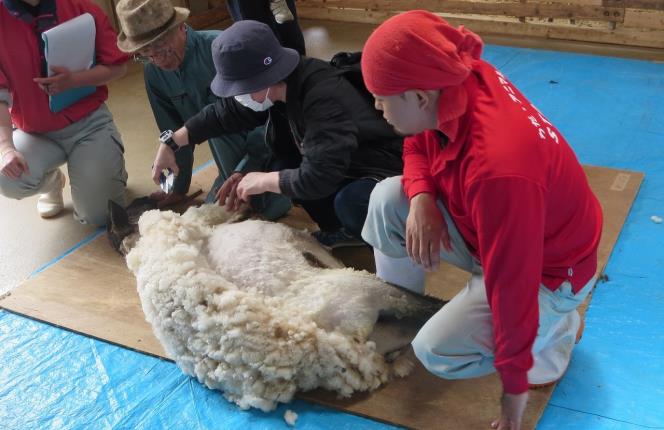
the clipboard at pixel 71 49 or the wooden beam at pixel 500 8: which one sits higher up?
the clipboard at pixel 71 49

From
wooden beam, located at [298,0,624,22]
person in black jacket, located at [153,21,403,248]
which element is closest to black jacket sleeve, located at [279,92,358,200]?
person in black jacket, located at [153,21,403,248]

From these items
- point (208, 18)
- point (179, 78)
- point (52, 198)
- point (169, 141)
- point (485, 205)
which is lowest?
point (208, 18)

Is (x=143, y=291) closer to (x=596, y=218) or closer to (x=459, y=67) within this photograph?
(x=459, y=67)

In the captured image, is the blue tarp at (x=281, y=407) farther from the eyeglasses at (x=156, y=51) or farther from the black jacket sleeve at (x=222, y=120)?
the eyeglasses at (x=156, y=51)

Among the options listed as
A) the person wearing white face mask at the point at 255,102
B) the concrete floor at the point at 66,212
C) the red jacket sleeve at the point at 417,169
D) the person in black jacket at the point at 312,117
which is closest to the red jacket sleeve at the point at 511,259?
the red jacket sleeve at the point at 417,169

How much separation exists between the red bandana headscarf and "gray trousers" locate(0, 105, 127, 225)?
5.34 ft

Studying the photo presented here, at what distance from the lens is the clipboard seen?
2494 millimetres

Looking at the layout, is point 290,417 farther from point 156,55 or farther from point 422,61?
point 156,55

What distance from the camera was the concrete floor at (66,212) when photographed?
257 cm

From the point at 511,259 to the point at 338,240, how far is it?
42.2 inches

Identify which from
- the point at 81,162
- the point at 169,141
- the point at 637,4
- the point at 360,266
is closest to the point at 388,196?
the point at 360,266

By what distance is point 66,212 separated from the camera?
2.88m

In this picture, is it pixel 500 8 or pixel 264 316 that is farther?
pixel 500 8

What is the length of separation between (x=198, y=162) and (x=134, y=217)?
2.07 feet
